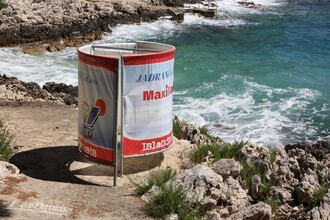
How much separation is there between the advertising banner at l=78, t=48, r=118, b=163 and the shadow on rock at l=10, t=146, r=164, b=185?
0.33 m

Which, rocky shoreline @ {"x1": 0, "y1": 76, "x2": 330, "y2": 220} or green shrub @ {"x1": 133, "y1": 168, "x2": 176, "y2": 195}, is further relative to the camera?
green shrub @ {"x1": 133, "y1": 168, "x2": 176, "y2": 195}

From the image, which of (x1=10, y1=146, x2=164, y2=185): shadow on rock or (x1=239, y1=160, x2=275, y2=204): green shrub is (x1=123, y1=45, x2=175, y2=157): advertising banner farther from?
(x1=239, y1=160, x2=275, y2=204): green shrub

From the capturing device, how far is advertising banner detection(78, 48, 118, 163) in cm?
774

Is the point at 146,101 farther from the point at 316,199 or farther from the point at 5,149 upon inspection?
the point at 316,199

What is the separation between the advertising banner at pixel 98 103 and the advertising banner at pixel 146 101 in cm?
19

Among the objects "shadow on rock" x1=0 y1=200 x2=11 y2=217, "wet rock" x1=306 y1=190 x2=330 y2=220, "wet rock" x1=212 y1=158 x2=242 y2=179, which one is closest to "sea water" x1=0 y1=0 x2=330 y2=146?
"wet rock" x1=212 y1=158 x2=242 y2=179

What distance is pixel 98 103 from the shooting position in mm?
7945

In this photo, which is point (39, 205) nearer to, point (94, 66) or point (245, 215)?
point (94, 66)

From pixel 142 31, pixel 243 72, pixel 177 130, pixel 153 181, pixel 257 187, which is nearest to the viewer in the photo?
pixel 153 181

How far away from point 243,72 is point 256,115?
19.2ft

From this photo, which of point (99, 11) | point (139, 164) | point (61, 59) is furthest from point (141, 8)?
point (139, 164)

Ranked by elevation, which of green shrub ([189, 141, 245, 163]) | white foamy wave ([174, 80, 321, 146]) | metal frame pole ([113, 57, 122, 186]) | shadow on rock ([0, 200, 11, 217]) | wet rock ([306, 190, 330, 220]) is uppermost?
metal frame pole ([113, 57, 122, 186])

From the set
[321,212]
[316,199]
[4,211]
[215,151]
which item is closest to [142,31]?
[215,151]

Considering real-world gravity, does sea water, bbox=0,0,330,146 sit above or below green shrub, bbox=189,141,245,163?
below
